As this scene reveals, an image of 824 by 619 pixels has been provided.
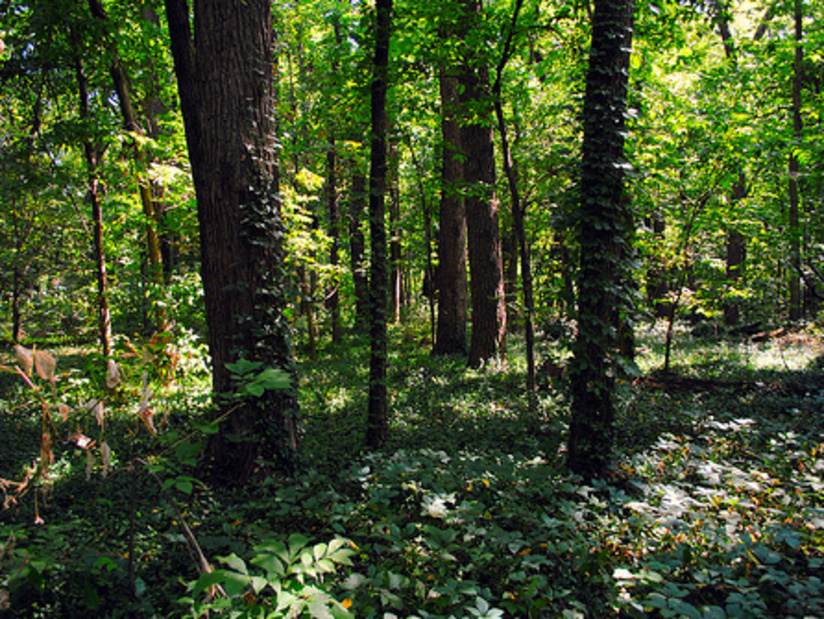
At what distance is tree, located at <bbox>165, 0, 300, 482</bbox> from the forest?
28 millimetres

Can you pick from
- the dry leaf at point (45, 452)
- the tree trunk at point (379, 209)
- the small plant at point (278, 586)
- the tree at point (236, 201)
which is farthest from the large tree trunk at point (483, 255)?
the dry leaf at point (45, 452)

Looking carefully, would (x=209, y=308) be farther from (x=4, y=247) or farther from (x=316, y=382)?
(x=4, y=247)

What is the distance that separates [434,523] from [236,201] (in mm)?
3519

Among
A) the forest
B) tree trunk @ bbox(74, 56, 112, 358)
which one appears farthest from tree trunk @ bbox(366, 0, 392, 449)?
tree trunk @ bbox(74, 56, 112, 358)

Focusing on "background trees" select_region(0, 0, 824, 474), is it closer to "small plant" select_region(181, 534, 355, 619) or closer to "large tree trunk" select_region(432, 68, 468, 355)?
"large tree trunk" select_region(432, 68, 468, 355)

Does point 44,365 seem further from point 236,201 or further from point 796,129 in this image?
point 796,129

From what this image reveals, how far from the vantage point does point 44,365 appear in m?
1.65

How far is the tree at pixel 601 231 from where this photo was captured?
15.1ft

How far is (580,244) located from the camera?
481 centimetres

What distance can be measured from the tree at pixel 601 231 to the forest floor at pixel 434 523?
0.36m

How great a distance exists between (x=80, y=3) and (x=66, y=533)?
22.8ft

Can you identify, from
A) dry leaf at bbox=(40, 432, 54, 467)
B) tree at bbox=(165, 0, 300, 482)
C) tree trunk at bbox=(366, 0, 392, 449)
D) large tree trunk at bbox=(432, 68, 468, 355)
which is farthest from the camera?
large tree trunk at bbox=(432, 68, 468, 355)

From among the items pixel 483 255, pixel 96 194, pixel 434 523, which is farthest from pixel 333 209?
pixel 434 523

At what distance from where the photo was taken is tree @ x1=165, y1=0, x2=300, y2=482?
4.43m
